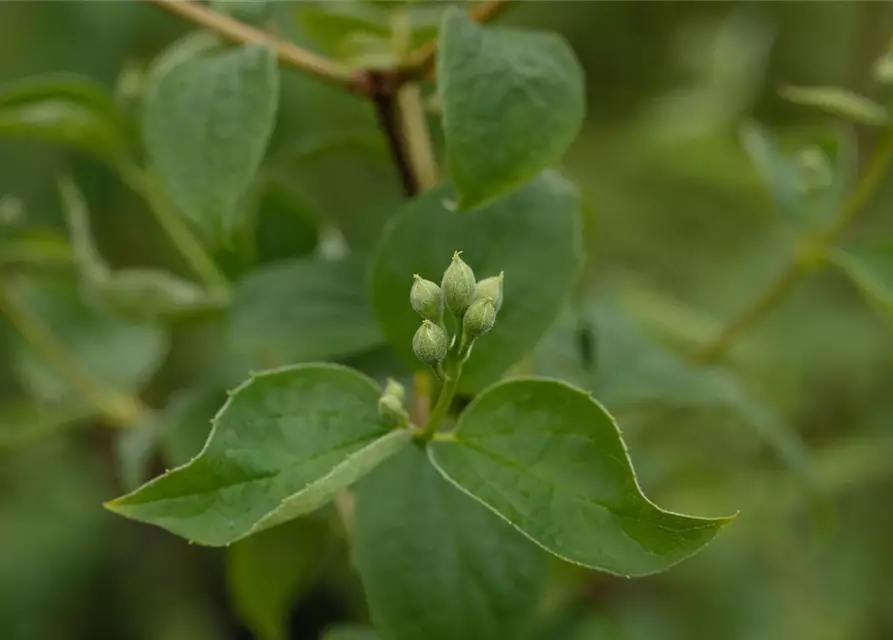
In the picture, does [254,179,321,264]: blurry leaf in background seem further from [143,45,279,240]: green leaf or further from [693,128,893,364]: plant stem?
[693,128,893,364]: plant stem

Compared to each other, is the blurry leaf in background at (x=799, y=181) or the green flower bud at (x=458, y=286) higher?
the green flower bud at (x=458, y=286)

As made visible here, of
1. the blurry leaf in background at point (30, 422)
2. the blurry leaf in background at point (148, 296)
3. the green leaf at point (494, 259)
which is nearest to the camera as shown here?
the green leaf at point (494, 259)

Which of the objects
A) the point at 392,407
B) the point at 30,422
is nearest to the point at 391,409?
the point at 392,407

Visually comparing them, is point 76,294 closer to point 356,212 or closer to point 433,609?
point 433,609

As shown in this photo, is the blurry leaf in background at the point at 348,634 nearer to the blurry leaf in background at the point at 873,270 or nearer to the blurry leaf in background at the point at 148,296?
the blurry leaf in background at the point at 148,296

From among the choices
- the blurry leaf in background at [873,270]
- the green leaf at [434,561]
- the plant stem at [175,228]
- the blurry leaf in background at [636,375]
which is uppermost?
the blurry leaf in background at [873,270]

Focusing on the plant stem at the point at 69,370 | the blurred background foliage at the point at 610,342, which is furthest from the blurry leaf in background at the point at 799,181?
the plant stem at the point at 69,370

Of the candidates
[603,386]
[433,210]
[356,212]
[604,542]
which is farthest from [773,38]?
[604,542]
